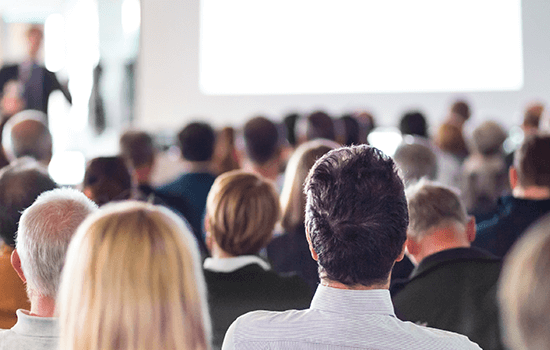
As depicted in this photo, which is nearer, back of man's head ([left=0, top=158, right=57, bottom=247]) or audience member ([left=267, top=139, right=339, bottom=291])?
back of man's head ([left=0, top=158, right=57, bottom=247])

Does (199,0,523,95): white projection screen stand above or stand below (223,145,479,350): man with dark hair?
above

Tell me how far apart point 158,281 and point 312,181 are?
14.0 inches

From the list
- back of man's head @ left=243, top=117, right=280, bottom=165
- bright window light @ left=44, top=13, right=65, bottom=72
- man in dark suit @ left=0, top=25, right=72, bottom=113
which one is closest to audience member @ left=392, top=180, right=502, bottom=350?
back of man's head @ left=243, top=117, right=280, bottom=165

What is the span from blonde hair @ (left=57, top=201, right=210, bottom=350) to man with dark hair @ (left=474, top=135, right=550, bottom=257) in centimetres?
180

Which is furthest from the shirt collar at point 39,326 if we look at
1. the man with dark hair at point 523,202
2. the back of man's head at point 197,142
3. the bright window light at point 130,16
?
the bright window light at point 130,16

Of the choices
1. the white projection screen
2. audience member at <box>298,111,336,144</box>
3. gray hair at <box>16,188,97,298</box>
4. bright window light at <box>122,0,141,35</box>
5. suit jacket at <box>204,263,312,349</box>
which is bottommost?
suit jacket at <box>204,263,312,349</box>

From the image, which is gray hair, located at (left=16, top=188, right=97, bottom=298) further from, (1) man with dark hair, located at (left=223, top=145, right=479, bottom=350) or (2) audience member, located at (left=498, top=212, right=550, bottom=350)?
(2) audience member, located at (left=498, top=212, right=550, bottom=350)

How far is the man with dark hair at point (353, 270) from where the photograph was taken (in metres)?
1.19

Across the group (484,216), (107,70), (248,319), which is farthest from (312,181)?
(107,70)

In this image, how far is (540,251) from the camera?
2.19 feet

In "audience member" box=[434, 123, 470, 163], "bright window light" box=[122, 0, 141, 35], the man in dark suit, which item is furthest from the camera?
"bright window light" box=[122, 0, 141, 35]

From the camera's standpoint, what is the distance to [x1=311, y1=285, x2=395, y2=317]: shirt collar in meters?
1.21

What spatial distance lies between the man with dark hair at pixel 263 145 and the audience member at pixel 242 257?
6.29 ft

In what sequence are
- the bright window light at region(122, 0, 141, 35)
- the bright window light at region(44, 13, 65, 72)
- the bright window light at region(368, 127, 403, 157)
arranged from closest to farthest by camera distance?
the bright window light at region(368, 127, 403, 157)
the bright window light at region(122, 0, 141, 35)
the bright window light at region(44, 13, 65, 72)
